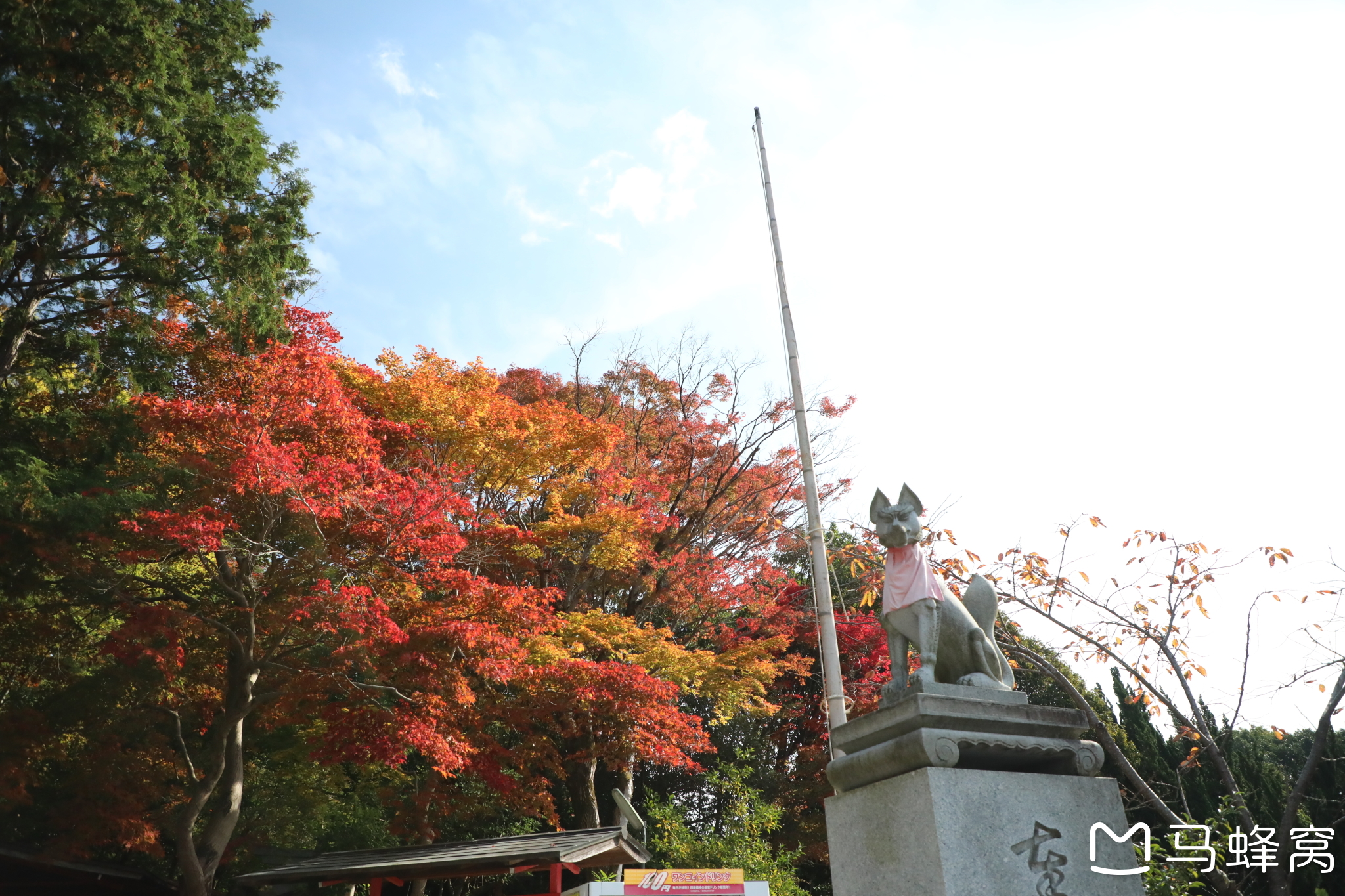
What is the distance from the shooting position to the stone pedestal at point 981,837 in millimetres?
3723

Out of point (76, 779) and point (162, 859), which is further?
point (162, 859)

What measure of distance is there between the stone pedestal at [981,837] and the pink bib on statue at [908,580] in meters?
0.98

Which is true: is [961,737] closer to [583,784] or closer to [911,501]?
[911,501]

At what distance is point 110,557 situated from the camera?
37.0ft

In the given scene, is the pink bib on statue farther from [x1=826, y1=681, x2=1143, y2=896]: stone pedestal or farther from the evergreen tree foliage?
the evergreen tree foliage

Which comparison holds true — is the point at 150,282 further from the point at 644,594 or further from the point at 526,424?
the point at 644,594

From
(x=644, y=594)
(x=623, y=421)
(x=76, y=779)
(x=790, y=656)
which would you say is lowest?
(x=76, y=779)

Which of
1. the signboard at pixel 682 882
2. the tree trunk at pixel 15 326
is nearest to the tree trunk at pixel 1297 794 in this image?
the signboard at pixel 682 882

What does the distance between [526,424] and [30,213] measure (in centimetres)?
831

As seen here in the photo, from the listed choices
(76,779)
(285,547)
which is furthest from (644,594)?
(76,779)

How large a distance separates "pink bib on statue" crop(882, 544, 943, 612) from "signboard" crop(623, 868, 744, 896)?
618cm

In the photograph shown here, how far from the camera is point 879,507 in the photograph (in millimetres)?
4887

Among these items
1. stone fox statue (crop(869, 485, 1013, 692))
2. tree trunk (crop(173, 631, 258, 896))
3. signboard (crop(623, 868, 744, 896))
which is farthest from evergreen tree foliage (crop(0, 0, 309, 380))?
stone fox statue (crop(869, 485, 1013, 692))

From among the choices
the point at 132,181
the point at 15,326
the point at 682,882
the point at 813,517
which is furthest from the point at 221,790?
the point at 813,517
